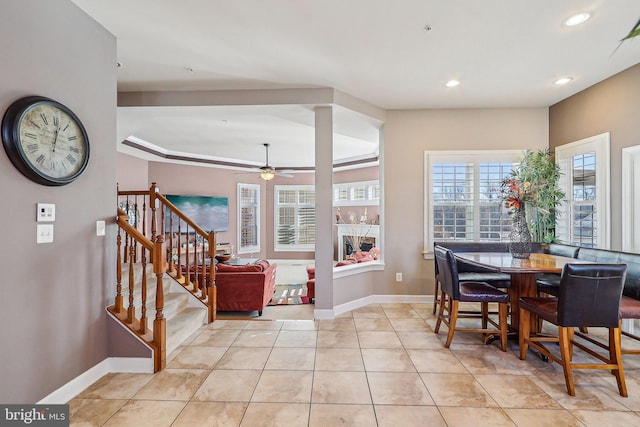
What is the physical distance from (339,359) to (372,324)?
3.12 feet

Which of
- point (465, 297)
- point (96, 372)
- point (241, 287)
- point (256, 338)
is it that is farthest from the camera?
point (241, 287)

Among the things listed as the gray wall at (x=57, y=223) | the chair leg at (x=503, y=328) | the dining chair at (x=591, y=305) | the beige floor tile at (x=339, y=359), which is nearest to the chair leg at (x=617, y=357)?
the dining chair at (x=591, y=305)

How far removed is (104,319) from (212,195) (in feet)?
18.2

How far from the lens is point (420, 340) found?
312 cm

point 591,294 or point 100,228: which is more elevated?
point 100,228

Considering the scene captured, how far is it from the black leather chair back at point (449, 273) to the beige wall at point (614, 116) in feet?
6.97

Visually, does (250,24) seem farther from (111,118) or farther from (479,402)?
(479,402)

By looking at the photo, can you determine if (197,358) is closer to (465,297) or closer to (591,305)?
(465,297)

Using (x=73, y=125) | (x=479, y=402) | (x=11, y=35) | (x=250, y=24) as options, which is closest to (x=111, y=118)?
(x=73, y=125)

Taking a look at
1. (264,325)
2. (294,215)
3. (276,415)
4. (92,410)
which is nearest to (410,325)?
(264,325)

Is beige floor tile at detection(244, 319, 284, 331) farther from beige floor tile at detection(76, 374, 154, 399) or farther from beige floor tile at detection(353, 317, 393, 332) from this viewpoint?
beige floor tile at detection(76, 374, 154, 399)

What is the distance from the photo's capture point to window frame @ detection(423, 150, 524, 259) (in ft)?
14.4

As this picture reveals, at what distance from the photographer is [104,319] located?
8.27 ft

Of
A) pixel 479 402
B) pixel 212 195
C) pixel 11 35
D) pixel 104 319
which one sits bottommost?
pixel 479 402
